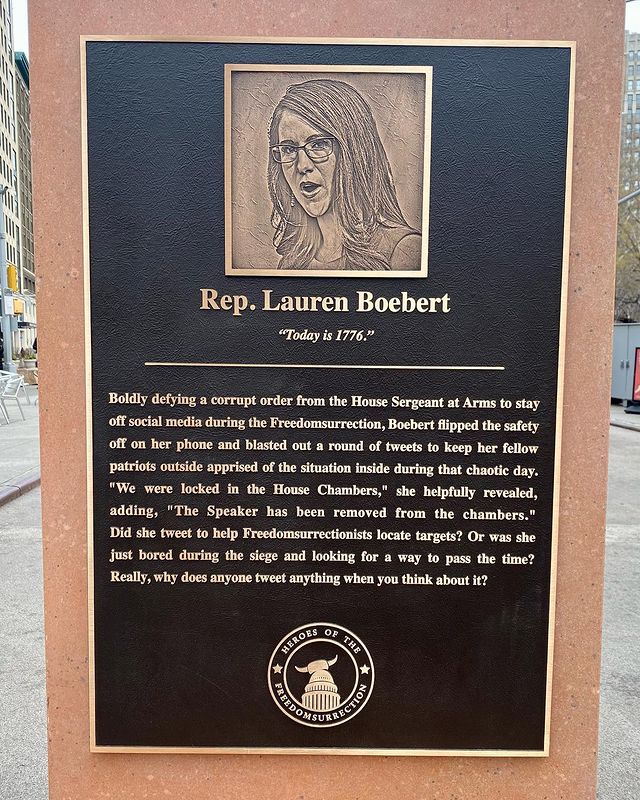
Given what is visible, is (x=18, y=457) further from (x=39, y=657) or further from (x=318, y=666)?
(x=318, y=666)

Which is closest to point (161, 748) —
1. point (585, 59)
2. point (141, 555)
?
point (141, 555)

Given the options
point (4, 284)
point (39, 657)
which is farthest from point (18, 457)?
point (4, 284)

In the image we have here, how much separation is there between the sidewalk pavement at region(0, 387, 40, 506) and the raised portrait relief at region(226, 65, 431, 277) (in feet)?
25.1

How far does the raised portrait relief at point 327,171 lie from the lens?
2547 mm

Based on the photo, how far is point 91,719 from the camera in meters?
2.72

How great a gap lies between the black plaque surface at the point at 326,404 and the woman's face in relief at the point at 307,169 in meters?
0.02

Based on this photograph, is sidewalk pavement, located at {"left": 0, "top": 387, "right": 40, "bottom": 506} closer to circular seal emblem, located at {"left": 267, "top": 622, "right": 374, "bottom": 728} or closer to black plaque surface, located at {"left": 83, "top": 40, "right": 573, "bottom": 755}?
black plaque surface, located at {"left": 83, "top": 40, "right": 573, "bottom": 755}

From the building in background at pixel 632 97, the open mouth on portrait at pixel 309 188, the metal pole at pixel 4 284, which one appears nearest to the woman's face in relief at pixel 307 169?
the open mouth on portrait at pixel 309 188

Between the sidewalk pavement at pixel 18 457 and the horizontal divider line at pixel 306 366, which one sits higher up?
the horizontal divider line at pixel 306 366

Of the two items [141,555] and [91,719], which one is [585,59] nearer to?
[141,555]

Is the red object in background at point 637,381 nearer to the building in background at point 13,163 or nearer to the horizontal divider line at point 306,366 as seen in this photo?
the horizontal divider line at point 306,366

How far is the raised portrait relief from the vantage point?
2.55 m

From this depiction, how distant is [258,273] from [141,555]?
4.06 ft

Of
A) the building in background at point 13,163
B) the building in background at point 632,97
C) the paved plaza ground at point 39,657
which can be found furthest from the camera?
the building in background at point 632,97
